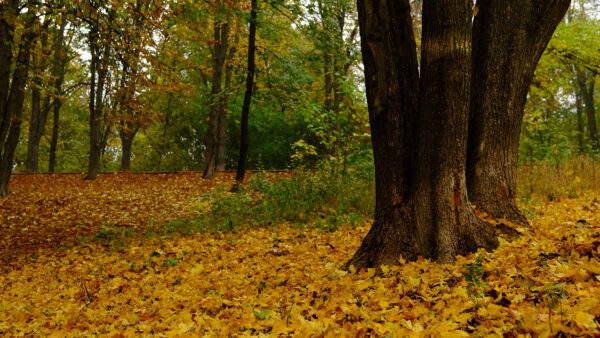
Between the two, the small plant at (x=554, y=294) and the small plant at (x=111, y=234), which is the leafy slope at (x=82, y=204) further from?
the small plant at (x=554, y=294)

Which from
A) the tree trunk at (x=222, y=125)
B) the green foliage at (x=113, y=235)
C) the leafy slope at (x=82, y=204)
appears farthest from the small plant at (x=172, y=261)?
the tree trunk at (x=222, y=125)

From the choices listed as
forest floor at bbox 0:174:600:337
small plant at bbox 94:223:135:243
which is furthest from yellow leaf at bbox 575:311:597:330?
small plant at bbox 94:223:135:243

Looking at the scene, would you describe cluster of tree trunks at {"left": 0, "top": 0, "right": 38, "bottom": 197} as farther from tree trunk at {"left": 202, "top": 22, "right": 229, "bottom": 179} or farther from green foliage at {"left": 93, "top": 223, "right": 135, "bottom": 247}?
tree trunk at {"left": 202, "top": 22, "right": 229, "bottom": 179}

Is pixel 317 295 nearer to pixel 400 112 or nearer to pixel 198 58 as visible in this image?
pixel 400 112

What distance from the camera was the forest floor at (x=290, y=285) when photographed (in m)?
2.24

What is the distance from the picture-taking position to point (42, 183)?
14852mm

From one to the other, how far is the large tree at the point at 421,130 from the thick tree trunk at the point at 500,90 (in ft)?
2.27

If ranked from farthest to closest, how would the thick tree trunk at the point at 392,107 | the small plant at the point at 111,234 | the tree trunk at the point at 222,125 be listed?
the tree trunk at the point at 222,125
the small plant at the point at 111,234
the thick tree trunk at the point at 392,107

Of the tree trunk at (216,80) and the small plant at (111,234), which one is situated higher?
the tree trunk at (216,80)

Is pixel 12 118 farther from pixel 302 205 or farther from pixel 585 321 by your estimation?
pixel 585 321

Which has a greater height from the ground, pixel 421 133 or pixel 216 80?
pixel 216 80

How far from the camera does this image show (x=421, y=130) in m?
3.43

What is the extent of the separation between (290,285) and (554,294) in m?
2.18

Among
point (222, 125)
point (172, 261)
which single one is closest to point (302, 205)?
point (172, 261)
